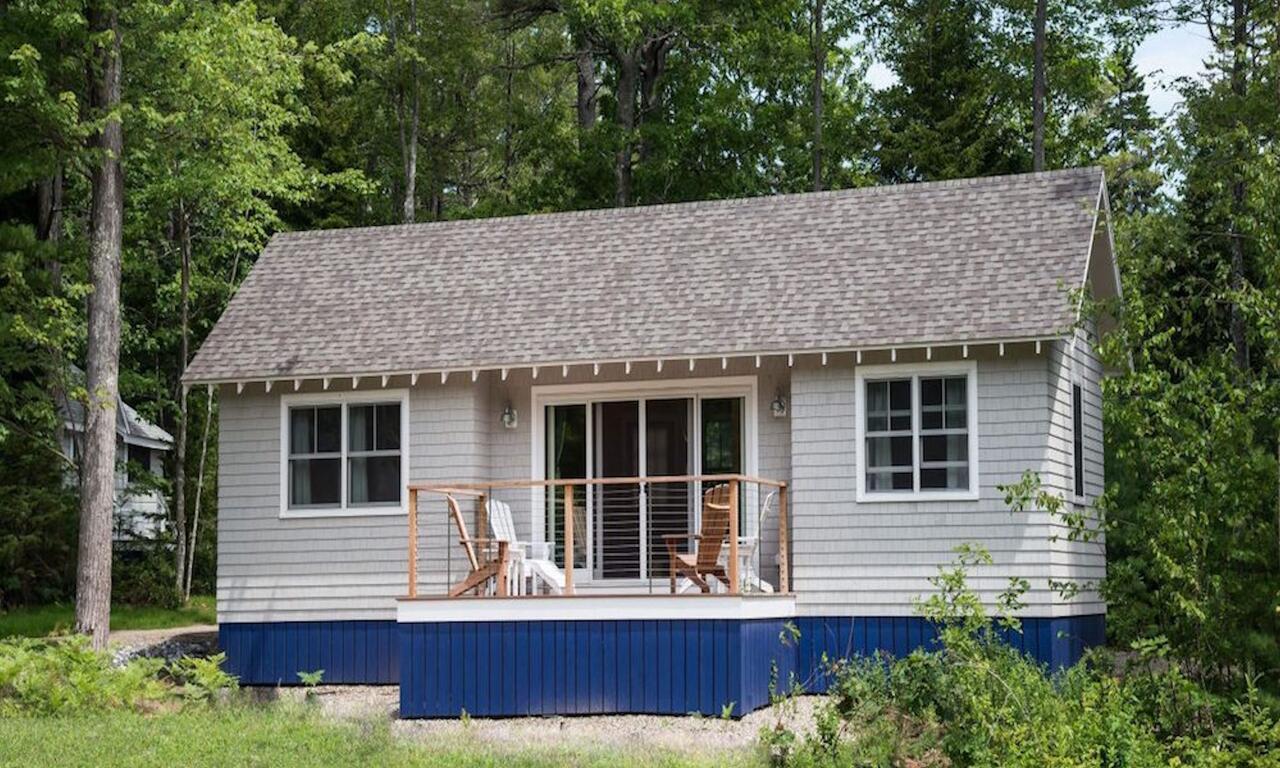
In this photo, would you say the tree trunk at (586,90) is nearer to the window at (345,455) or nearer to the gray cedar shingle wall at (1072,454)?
the window at (345,455)

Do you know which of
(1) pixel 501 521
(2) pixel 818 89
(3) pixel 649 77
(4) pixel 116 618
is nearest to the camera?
(1) pixel 501 521

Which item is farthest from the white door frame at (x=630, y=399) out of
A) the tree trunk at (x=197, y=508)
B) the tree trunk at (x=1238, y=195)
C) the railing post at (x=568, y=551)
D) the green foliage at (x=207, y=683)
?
the tree trunk at (x=1238, y=195)

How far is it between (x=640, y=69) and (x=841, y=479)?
17944mm

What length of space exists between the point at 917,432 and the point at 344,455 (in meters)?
6.20

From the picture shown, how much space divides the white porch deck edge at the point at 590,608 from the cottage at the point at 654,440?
3 cm

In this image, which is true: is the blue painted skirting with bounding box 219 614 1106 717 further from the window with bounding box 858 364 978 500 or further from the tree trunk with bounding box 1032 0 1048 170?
the tree trunk with bounding box 1032 0 1048 170

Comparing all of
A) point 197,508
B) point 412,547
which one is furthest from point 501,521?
point 197,508

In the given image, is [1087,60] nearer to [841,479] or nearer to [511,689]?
[841,479]

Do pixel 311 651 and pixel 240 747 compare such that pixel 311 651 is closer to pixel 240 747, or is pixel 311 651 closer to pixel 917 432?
pixel 240 747

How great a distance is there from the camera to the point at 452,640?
15.4 metres

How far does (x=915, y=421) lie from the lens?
16.2 m

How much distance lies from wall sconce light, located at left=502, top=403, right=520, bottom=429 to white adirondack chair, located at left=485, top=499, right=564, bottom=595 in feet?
2.95

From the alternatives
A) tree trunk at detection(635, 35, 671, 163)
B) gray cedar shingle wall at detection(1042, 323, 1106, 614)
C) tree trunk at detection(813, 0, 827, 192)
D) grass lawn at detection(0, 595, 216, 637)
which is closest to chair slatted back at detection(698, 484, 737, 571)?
gray cedar shingle wall at detection(1042, 323, 1106, 614)

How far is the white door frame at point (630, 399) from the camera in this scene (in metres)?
17.2
